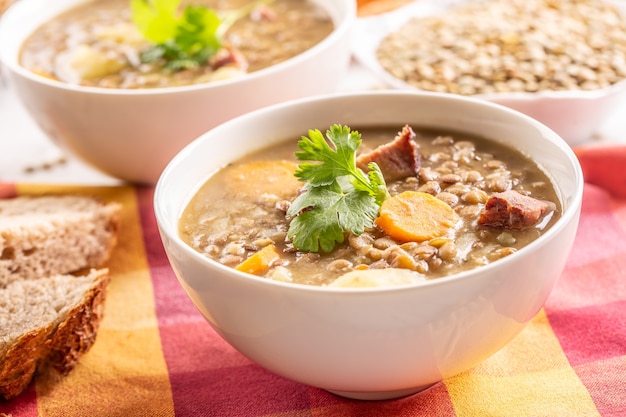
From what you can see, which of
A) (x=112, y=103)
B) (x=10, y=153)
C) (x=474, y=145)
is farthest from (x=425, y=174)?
(x=10, y=153)

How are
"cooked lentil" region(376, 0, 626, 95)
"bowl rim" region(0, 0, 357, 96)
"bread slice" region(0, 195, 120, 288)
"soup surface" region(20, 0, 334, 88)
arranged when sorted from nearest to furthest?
"bread slice" region(0, 195, 120, 288)
"bowl rim" region(0, 0, 357, 96)
"soup surface" region(20, 0, 334, 88)
"cooked lentil" region(376, 0, 626, 95)

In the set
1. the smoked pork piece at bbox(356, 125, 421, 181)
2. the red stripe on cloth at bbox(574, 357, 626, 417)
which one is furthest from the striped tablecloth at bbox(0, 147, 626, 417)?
the smoked pork piece at bbox(356, 125, 421, 181)

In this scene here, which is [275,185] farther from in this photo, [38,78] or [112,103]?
[38,78]

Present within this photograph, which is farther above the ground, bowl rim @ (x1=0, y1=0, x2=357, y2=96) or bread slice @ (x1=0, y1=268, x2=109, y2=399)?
bowl rim @ (x1=0, y1=0, x2=357, y2=96)

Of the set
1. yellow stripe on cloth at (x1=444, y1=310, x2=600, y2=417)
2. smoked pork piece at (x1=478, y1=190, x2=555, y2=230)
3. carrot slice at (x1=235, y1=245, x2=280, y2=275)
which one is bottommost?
yellow stripe on cloth at (x1=444, y1=310, x2=600, y2=417)

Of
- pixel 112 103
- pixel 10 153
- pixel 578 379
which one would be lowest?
pixel 10 153

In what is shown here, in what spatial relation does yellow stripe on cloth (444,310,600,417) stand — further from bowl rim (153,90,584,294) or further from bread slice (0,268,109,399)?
bread slice (0,268,109,399)

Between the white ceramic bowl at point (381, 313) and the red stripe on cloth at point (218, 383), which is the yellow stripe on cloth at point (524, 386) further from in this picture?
the red stripe on cloth at point (218, 383)
